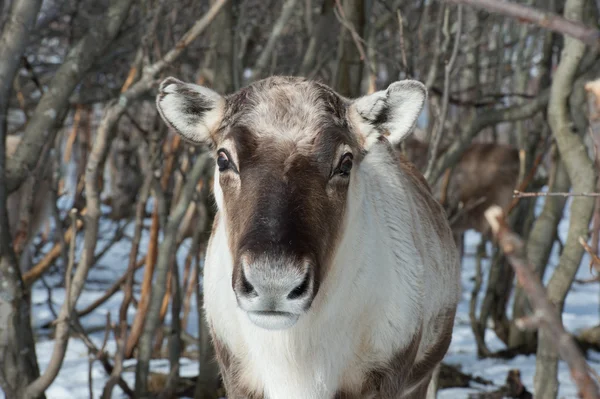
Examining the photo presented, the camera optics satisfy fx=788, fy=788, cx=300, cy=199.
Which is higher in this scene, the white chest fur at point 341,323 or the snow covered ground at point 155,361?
the white chest fur at point 341,323

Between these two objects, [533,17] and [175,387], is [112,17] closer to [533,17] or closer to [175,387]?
[175,387]

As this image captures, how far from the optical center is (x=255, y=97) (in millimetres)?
3193

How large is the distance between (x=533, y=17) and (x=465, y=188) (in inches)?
412

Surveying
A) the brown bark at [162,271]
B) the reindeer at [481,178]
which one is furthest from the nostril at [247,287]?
the reindeer at [481,178]

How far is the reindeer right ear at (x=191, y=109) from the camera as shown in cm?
334

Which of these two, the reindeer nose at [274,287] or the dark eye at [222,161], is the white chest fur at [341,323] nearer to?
the dark eye at [222,161]

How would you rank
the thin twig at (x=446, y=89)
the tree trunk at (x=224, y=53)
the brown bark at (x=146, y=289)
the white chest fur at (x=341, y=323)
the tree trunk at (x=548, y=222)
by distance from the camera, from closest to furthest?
the white chest fur at (x=341, y=323) < the thin twig at (x=446, y=89) < the tree trunk at (x=224, y=53) < the brown bark at (x=146, y=289) < the tree trunk at (x=548, y=222)

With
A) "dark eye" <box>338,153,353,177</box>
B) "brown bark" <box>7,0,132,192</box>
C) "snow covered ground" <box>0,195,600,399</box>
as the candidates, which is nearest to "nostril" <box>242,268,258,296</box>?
"dark eye" <box>338,153,353,177</box>

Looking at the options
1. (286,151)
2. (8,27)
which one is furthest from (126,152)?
(286,151)

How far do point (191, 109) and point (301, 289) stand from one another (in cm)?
120

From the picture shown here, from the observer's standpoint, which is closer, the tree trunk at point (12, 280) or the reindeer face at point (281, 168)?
the reindeer face at point (281, 168)

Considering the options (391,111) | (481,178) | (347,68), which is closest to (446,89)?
(347,68)

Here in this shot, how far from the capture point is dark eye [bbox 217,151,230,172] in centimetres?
310

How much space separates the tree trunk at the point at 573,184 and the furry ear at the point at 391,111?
69.7 inches
